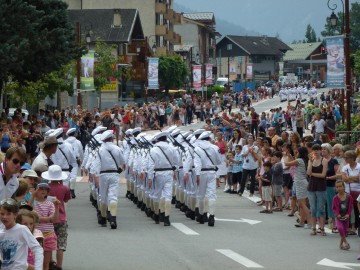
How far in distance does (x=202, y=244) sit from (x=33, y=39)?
2159 centimetres

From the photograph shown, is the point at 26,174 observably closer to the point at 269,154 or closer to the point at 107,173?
the point at 107,173

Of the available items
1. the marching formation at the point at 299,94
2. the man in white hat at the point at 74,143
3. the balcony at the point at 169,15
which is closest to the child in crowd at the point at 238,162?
the man in white hat at the point at 74,143

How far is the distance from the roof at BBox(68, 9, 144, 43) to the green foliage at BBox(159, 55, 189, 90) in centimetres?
305

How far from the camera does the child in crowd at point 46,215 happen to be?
14.1 metres

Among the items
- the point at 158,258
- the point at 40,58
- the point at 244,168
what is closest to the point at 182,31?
the point at 40,58

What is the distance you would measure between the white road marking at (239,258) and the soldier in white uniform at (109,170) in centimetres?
350

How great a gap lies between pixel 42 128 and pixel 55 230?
22.9 metres


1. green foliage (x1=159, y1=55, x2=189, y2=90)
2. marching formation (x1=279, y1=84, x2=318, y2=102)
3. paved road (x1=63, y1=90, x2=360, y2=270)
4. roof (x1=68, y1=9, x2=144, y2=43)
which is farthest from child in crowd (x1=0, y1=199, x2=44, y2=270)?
green foliage (x1=159, y1=55, x2=189, y2=90)

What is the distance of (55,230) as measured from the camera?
1543 centimetres

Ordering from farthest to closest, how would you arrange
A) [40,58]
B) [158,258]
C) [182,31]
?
[182,31] → [40,58] → [158,258]

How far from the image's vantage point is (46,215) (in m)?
14.3

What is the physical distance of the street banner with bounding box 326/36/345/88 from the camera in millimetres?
31750

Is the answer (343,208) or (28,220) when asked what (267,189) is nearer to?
(343,208)

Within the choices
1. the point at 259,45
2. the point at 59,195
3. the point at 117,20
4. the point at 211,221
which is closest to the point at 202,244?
the point at 211,221
